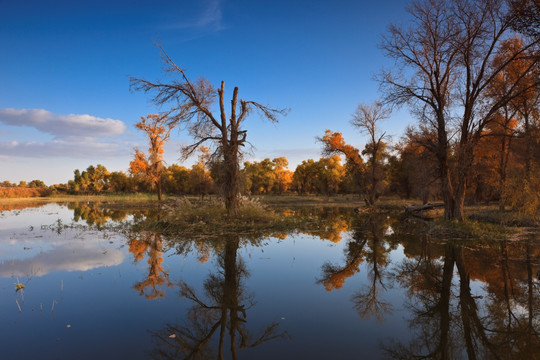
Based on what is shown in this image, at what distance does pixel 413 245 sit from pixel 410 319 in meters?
7.92

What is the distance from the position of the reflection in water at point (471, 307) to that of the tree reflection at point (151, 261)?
5.25 metres

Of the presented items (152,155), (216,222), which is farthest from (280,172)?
(216,222)

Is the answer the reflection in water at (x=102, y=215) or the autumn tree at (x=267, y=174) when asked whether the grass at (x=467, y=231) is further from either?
the autumn tree at (x=267, y=174)

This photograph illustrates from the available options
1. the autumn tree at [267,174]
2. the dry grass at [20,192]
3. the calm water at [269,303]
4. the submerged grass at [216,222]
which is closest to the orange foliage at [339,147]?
the submerged grass at [216,222]

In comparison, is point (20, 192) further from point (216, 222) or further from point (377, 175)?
point (377, 175)

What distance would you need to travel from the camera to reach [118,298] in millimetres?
6566

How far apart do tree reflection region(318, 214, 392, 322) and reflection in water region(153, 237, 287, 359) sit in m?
2.14

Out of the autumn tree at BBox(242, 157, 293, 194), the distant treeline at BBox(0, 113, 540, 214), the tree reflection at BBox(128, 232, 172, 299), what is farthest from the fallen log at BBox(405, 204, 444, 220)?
the autumn tree at BBox(242, 157, 293, 194)

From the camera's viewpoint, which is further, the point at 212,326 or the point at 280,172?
the point at 280,172

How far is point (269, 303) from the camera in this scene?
6281 mm

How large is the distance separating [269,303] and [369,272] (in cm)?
378

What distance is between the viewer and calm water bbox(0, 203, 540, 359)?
14.7ft

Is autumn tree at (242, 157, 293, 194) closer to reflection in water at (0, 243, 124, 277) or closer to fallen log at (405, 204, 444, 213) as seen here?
fallen log at (405, 204, 444, 213)

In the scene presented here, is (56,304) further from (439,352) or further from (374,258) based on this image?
(374,258)
